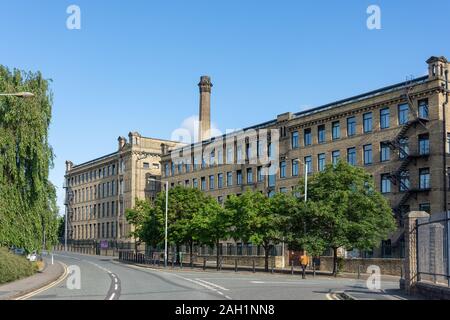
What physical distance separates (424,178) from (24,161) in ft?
104

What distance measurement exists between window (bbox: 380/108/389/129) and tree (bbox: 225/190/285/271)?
12100mm

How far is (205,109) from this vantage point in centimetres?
9350

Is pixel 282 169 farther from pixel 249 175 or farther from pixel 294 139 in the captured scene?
pixel 249 175

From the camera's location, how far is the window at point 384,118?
54.0m

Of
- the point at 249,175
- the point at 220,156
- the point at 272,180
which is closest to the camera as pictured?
the point at 272,180

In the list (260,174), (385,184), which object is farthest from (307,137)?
(385,184)

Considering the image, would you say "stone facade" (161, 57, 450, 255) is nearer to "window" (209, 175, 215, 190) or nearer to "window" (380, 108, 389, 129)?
"window" (380, 108, 389, 129)

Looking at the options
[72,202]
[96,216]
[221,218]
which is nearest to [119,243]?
[96,216]

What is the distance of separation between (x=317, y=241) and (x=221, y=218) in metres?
13.1

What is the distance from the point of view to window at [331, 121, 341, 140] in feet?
194

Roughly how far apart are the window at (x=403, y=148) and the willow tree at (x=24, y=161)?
29.5 meters

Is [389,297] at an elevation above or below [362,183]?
below

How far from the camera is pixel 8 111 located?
35281 millimetres
